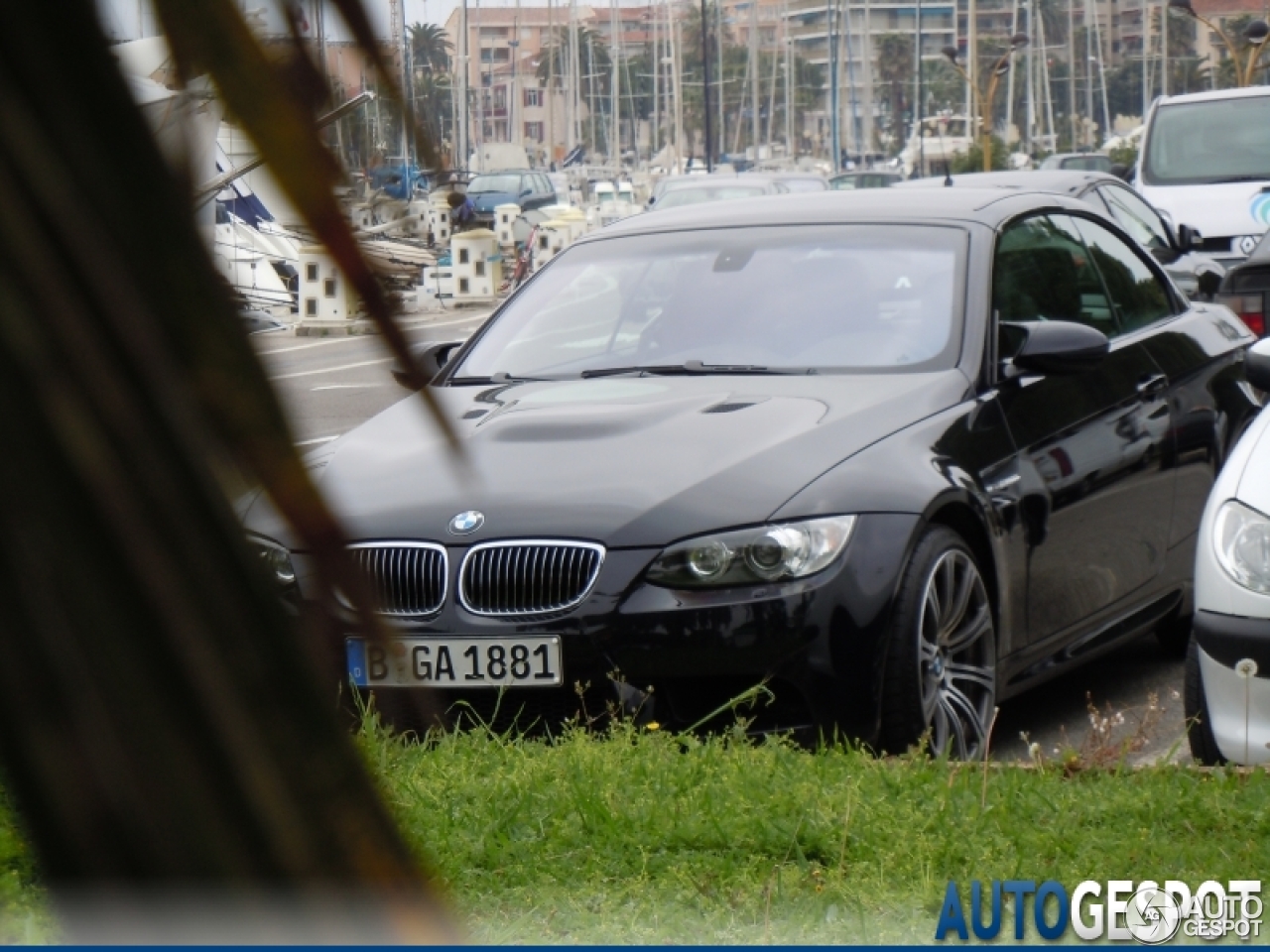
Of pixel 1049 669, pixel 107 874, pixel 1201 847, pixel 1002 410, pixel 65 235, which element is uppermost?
pixel 65 235

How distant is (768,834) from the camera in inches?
136

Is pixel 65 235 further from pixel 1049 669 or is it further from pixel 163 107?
→ pixel 1049 669

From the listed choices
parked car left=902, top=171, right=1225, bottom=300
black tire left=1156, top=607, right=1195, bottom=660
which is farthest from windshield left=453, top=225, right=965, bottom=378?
parked car left=902, top=171, right=1225, bottom=300

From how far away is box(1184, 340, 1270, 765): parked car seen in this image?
→ 422 centimetres

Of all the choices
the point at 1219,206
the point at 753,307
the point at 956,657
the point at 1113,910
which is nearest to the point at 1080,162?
the point at 1219,206

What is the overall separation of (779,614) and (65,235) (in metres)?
3.85

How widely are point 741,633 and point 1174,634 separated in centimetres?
246

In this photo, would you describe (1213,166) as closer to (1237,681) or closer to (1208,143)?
(1208,143)

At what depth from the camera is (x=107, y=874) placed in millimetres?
496

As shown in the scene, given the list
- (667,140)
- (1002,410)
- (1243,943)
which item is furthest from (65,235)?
(667,140)

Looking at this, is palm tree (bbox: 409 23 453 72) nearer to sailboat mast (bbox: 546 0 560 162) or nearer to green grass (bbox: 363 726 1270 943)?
sailboat mast (bbox: 546 0 560 162)

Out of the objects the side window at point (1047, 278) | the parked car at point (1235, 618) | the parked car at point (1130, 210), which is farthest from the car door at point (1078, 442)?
the parked car at point (1130, 210)

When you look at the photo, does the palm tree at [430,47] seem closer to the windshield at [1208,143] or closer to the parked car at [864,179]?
the windshield at [1208,143]

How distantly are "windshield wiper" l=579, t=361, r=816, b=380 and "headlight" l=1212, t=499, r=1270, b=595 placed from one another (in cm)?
129
